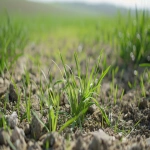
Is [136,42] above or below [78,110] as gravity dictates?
above

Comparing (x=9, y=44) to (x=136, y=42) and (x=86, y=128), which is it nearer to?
(x=136, y=42)

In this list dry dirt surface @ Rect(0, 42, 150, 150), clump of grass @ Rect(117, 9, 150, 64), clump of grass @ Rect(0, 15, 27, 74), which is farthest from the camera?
clump of grass @ Rect(117, 9, 150, 64)

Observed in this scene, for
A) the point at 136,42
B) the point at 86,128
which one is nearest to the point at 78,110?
the point at 86,128

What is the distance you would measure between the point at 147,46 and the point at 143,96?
0.71 meters

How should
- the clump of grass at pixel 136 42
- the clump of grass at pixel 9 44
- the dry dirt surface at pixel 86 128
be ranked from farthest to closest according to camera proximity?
the clump of grass at pixel 136 42
the clump of grass at pixel 9 44
the dry dirt surface at pixel 86 128

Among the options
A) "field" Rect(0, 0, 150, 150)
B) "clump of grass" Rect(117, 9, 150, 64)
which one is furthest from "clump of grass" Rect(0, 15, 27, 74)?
A: "clump of grass" Rect(117, 9, 150, 64)

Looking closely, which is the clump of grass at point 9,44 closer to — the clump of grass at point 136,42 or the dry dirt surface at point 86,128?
the dry dirt surface at point 86,128

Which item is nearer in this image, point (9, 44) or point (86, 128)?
point (86, 128)

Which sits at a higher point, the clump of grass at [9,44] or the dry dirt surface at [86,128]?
the clump of grass at [9,44]

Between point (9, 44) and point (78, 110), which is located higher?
point (9, 44)

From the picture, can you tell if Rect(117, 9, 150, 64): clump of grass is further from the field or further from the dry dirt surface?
the dry dirt surface

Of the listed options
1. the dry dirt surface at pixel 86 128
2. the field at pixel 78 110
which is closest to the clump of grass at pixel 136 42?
the field at pixel 78 110

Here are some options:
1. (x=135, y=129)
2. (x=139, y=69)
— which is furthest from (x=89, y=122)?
(x=139, y=69)

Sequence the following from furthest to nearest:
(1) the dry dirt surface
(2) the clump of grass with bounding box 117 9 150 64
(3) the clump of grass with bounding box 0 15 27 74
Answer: (2) the clump of grass with bounding box 117 9 150 64 → (3) the clump of grass with bounding box 0 15 27 74 → (1) the dry dirt surface
